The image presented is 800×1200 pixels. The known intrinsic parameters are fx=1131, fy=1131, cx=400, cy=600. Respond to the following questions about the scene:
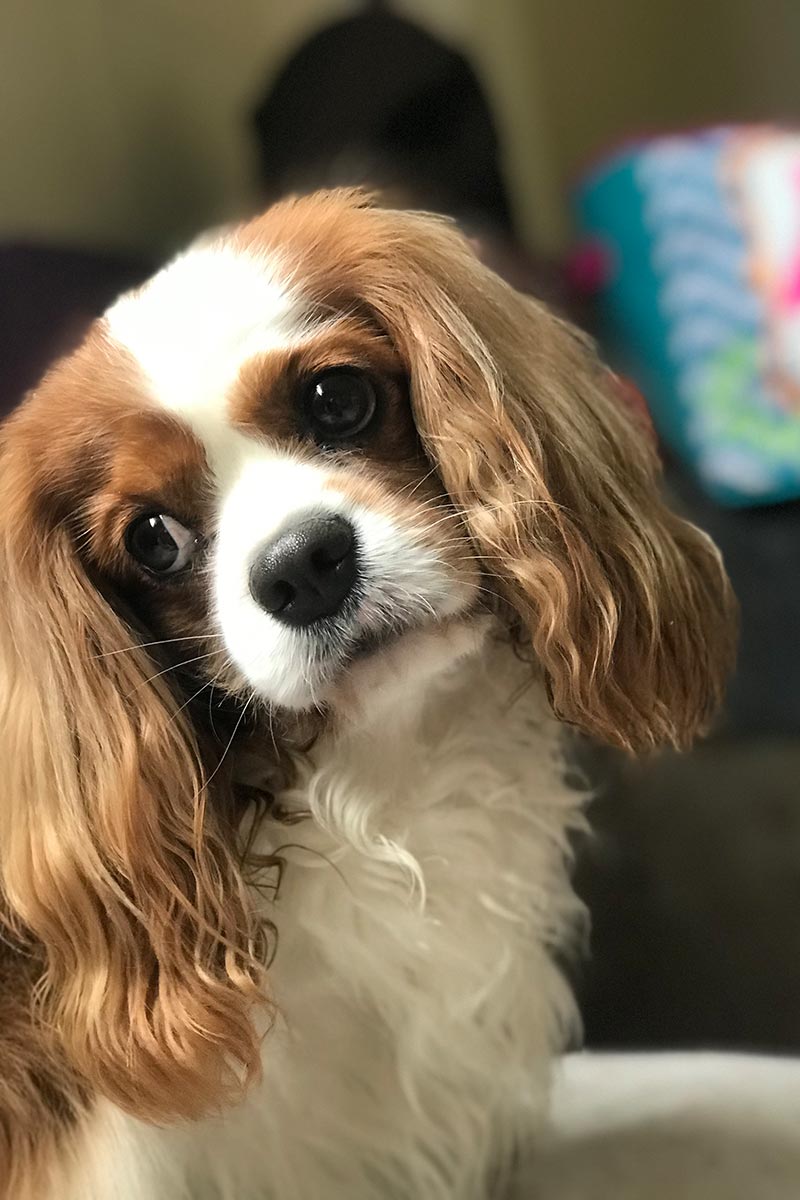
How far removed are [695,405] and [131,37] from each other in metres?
1.02

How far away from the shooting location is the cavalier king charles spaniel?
0.67 metres

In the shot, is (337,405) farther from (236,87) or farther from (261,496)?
(236,87)

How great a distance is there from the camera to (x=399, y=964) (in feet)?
2.63

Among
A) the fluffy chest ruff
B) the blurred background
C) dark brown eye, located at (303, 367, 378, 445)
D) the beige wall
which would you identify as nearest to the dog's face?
dark brown eye, located at (303, 367, 378, 445)

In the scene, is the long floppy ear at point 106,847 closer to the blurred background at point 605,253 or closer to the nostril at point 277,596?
the nostril at point 277,596

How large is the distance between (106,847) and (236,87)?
162cm

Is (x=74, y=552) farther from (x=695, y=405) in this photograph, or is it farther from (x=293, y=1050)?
(x=695, y=405)

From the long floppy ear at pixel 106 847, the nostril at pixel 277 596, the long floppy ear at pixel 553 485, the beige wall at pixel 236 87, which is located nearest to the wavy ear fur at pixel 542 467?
the long floppy ear at pixel 553 485

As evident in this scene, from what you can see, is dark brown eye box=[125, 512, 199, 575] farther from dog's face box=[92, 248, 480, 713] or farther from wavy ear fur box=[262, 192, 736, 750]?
wavy ear fur box=[262, 192, 736, 750]

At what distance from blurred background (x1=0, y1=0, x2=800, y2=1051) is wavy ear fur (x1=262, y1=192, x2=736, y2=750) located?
25 cm

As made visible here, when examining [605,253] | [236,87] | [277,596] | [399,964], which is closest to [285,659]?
[277,596]

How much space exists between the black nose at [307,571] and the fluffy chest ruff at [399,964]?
0.42 feet

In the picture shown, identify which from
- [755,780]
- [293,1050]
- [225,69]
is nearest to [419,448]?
[293,1050]

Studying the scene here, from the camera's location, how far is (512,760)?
2.74 ft
